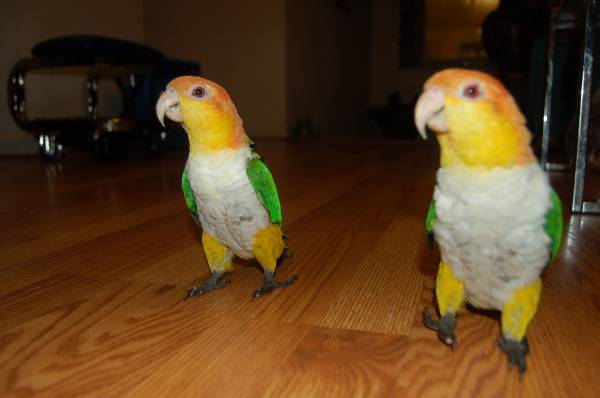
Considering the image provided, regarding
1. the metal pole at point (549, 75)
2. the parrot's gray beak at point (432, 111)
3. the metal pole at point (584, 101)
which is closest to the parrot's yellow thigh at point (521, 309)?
the parrot's gray beak at point (432, 111)

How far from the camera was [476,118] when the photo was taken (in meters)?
0.70

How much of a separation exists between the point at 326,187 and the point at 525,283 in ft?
6.36

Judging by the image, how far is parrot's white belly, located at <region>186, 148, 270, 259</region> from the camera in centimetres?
100

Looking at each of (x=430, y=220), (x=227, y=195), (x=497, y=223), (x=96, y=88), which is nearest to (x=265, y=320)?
(x=227, y=195)

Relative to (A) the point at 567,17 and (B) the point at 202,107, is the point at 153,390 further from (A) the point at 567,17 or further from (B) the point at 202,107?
(A) the point at 567,17

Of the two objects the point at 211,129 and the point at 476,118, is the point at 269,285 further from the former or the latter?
the point at 476,118

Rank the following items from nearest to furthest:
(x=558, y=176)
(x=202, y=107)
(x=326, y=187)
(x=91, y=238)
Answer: (x=202, y=107)
(x=91, y=238)
(x=326, y=187)
(x=558, y=176)

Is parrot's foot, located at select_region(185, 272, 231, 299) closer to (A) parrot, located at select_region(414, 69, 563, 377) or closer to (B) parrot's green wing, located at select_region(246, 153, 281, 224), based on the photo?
(B) parrot's green wing, located at select_region(246, 153, 281, 224)

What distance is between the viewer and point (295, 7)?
6355mm

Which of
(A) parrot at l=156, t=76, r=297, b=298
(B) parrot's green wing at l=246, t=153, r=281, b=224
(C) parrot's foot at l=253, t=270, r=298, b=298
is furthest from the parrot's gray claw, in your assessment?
(B) parrot's green wing at l=246, t=153, r=281, b=224

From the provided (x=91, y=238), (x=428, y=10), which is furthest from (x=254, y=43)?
(x=91, y=238)

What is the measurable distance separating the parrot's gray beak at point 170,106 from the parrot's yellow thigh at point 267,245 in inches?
12.6

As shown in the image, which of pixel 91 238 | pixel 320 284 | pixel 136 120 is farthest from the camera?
pixel 136 120

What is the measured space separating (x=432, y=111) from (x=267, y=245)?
55 centimetres
